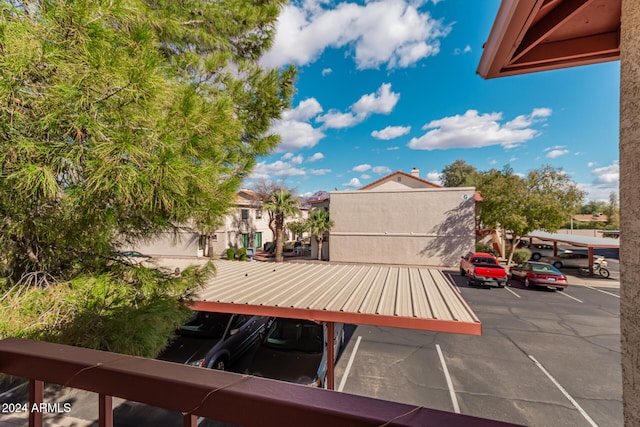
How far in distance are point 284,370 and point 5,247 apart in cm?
480

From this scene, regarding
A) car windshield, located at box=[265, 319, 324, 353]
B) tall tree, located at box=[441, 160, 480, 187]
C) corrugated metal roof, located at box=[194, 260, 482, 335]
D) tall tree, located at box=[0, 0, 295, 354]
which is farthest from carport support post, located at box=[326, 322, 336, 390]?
tall tree, located at box=[441, 160, 480, 187]

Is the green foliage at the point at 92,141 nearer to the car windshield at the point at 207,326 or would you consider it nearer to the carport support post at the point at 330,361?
the carport support post at the point at 330,361

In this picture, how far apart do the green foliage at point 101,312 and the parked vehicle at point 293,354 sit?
303cm

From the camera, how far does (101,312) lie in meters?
2.84

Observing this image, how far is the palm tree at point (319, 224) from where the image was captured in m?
23.9

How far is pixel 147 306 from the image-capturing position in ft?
10.4

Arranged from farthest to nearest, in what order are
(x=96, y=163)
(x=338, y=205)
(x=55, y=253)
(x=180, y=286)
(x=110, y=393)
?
(x=338, y=205) < (x=180, y=286) < (x=55, y=253) < (x=96, y=163) < (x=110, y=393)

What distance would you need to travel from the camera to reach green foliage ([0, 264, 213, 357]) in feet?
8.14

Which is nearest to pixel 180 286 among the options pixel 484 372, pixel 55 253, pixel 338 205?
pixel 55 253

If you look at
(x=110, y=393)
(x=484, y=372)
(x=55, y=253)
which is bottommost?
(x=484, y=372)

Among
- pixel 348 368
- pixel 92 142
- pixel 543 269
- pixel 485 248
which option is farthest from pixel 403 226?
pixel 92 142

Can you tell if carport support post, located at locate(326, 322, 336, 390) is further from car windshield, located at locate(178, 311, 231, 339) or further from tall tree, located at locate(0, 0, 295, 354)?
tall tree, located at locate(0, 0, 295, 354)

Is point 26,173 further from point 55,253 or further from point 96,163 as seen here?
point 55,253

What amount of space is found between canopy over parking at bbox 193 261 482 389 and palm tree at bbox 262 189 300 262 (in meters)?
14.1
